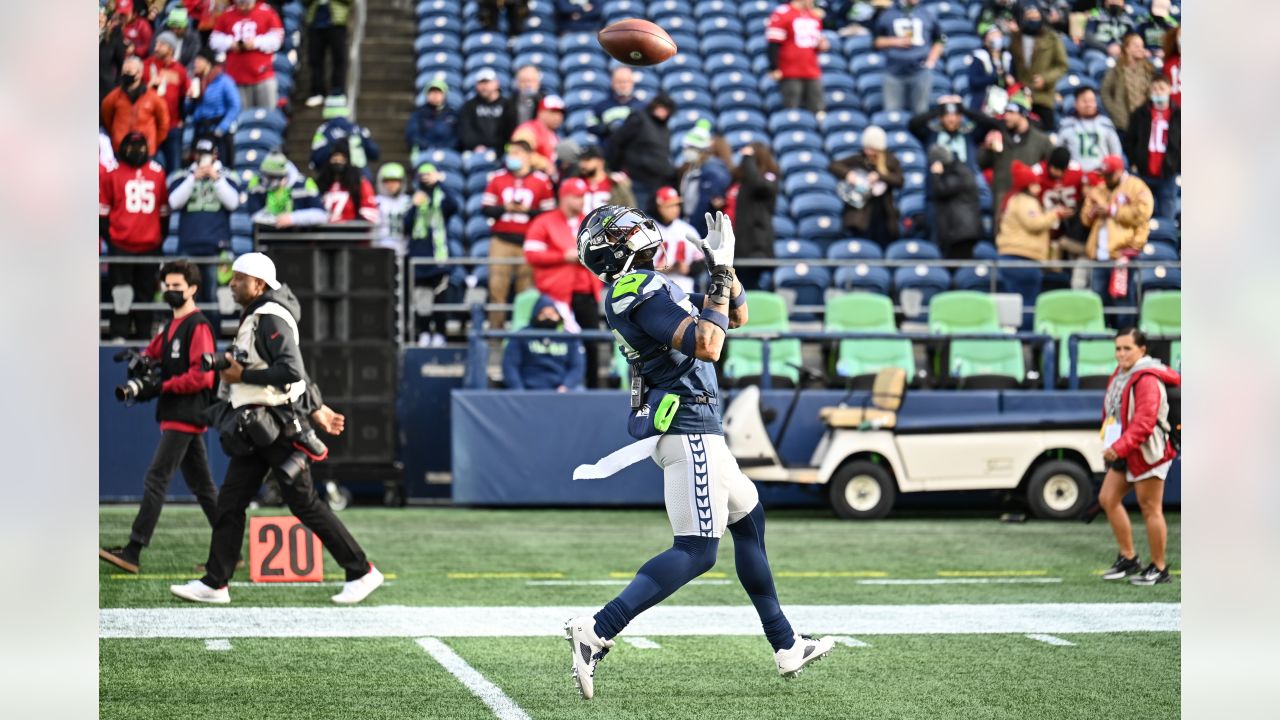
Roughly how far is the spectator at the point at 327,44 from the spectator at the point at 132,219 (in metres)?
4.26

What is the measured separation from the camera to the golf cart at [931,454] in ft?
45.4

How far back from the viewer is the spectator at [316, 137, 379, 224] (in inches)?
596

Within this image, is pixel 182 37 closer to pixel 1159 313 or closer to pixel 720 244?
pixel 1159 313

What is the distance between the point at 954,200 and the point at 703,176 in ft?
8.27

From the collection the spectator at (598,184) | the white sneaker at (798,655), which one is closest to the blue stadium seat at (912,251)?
the spectator at (598,184)

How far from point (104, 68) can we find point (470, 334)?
12.5ft

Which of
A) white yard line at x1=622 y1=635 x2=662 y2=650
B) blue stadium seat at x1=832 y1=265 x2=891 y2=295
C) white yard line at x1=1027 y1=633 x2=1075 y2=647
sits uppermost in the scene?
blue stadium seat at x1=832 y1=265 x2=891 y2=295

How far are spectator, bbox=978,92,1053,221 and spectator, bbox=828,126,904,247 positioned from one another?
97cm

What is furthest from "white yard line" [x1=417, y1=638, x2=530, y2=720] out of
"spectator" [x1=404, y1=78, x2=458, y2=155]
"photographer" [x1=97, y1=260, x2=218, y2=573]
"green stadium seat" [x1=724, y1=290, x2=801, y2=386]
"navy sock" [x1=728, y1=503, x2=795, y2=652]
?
"spectator" [x1=404, y1=78, x2=458, y2=155]

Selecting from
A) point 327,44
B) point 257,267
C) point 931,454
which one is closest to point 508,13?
point 327,44

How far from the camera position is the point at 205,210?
51.2 feet

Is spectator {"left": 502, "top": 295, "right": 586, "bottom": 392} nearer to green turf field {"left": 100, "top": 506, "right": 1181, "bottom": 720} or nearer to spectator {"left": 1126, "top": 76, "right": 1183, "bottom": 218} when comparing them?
green turf field {"left": 100, "top": 506, "right": 1181, "bottom": 720}
